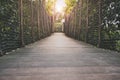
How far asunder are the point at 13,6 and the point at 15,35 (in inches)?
41.0

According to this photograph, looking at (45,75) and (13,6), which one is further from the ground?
(13,6)

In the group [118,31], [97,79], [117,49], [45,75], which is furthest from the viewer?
[118,31]

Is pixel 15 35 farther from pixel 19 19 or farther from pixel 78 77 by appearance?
pixel 78 77

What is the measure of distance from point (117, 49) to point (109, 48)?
1.07 meters

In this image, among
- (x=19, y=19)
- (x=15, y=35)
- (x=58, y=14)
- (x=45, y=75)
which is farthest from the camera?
(x=58, y=14)

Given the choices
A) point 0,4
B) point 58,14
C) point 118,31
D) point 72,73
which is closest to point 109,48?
point 118,31

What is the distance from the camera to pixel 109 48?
8797 mm

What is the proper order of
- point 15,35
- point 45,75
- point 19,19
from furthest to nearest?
point 19,19 → point 15,35 → point 45,75

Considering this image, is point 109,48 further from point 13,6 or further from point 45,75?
point 45,75

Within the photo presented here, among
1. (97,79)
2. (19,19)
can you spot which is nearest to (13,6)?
(19,19)

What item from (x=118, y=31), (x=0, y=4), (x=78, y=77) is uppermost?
(x=0, y=4)

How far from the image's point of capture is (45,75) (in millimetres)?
3875

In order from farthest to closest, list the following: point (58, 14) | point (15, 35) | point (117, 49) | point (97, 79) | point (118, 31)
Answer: point (58, 14) → point (15, 35) → point (118, 31) → point (117, 49) → point (97, 79)

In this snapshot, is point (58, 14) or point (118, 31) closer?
point (118, 31)
